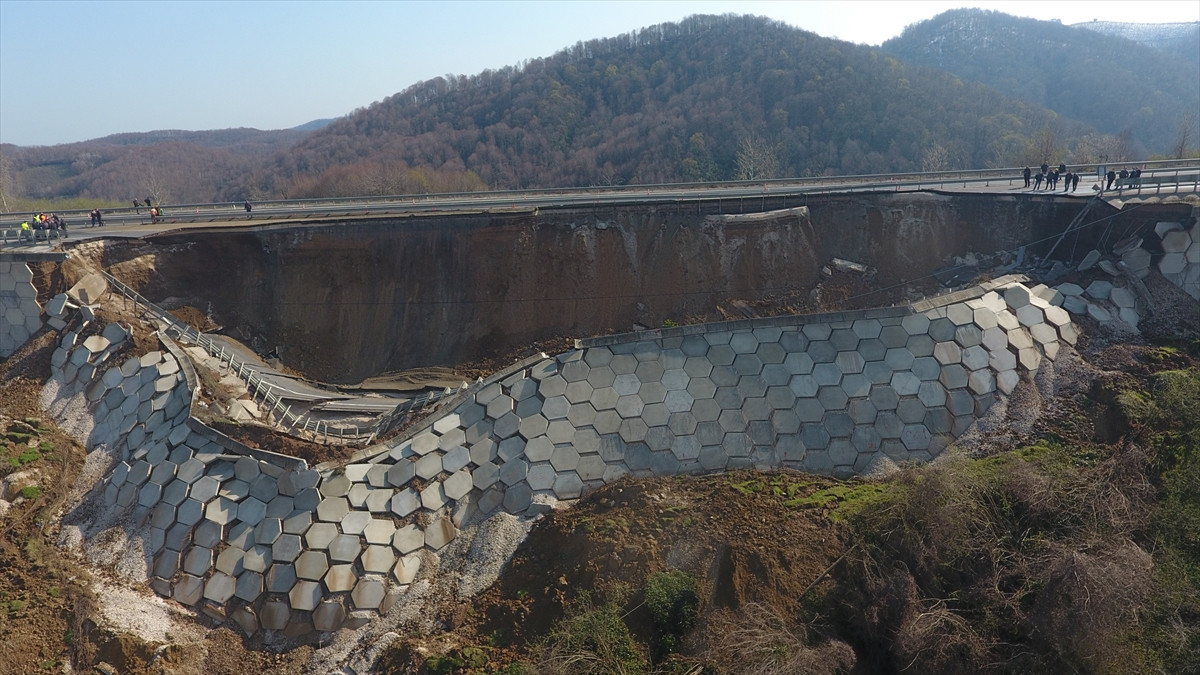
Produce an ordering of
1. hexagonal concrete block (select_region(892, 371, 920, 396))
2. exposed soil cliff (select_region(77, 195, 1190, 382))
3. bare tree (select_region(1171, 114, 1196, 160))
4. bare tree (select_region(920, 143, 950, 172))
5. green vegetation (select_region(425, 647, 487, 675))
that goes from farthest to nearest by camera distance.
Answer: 1. bare tree (select_region(920, 143, 950, 172))
2. bare tree (select_region(1171, 114, 1196, 160))
3. exposed soil cliff (select_region(77, 195, 1190, 382))
4. hexagonal concrete block (select_region(892, 371, 920, 396))
5. green vegetation (select_region(425, 647, 487, 675))

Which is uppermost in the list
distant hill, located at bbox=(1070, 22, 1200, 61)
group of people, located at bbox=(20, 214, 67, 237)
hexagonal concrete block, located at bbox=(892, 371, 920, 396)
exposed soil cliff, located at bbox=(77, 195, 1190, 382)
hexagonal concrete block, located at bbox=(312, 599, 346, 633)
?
distant hill, located at bbox=(1070, 22, 1200, 61)

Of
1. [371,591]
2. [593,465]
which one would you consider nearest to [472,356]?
[593,465]

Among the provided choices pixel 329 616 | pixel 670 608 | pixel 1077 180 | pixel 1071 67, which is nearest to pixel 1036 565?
pixel 670 608

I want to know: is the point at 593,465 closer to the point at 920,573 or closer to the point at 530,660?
the point at 530,660

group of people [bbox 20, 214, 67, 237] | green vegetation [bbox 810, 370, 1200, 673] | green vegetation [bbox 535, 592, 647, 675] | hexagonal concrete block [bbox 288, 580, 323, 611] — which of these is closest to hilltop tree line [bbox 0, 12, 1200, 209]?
group of people [bbox 20, 214, 67, 237]

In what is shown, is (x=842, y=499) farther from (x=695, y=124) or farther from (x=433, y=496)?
(x=695, y=124)

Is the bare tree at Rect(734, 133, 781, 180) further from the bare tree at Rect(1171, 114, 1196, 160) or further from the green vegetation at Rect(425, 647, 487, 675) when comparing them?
the green vegetation at Rect(425, 647, 487, 675)

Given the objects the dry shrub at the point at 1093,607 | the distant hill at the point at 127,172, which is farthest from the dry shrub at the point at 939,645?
the distant hill at the point at 127,172

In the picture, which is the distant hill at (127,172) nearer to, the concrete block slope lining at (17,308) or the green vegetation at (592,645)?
the concrete block slope lining at (17,308)
